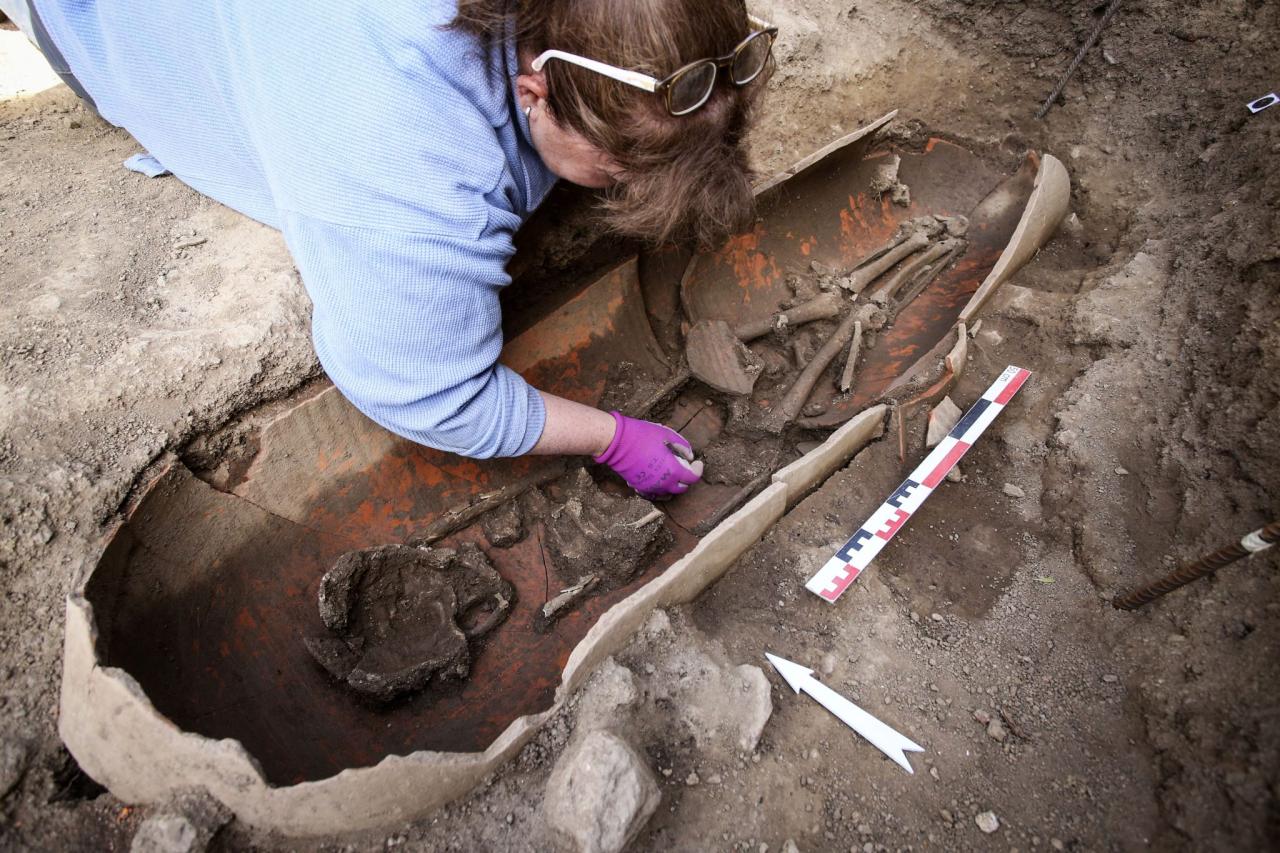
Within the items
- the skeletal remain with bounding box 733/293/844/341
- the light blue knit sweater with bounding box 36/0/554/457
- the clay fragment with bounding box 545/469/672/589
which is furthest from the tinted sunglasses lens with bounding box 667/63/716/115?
the skeletal remain with bounding box 733/293/844/341

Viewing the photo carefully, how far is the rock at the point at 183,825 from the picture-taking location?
1457 mm

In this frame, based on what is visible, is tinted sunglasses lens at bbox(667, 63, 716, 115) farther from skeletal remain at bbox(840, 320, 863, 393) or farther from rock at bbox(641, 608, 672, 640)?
skeletal remain at bbox(840, 320, 863, 393)

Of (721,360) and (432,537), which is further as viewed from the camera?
(721,360)

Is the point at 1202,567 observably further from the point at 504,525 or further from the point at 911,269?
the point at 911,269

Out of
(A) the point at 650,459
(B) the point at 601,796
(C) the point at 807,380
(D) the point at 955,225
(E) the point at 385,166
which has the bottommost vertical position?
(C) the point at 807,380

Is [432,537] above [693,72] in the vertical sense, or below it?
below

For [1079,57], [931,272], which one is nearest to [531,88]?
[931,272]

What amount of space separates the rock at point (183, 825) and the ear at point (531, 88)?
1774mm

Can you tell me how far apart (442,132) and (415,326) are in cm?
46

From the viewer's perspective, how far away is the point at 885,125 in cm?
375

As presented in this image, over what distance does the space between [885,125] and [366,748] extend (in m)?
3.74

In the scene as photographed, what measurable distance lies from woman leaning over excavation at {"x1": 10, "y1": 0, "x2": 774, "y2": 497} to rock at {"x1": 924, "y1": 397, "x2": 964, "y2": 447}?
119 centimetres

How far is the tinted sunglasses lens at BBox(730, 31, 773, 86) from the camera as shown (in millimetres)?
1661

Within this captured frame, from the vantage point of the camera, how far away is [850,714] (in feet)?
6.21
